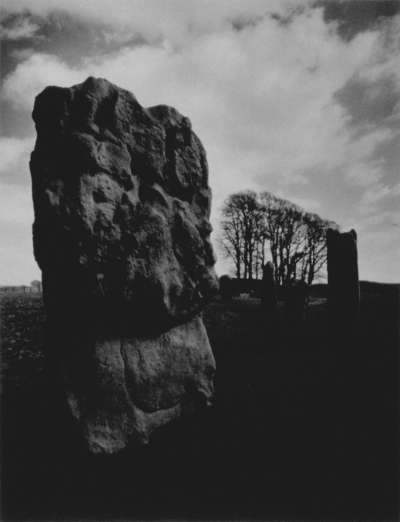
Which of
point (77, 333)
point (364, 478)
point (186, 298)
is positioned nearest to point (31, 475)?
point (77, 333)

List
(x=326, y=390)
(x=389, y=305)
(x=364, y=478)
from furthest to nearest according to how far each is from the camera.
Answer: (x=389, y=305) < (x=326, y=390) < (x=364, y=478)

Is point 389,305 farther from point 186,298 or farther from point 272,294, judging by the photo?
point 186,298

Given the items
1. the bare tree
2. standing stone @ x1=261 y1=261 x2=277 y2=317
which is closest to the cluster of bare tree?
the bare tree

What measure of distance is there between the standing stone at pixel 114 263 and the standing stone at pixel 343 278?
378cm

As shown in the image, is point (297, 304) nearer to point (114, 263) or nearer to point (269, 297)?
point (269, 297)

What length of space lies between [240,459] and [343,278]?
465cm

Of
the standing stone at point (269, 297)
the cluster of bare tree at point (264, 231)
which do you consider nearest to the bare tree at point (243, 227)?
the cluster of bare tree at point (264, 231)

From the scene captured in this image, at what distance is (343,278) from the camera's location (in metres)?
6.41

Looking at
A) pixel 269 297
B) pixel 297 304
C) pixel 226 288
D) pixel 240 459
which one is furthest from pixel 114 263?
pixel 226 288

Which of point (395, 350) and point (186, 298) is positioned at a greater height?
point (186, 298)

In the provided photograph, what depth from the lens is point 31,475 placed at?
7.91ft

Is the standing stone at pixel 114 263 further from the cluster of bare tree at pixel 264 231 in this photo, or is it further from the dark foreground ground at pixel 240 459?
the cluster of bare tree at pixel 264 231

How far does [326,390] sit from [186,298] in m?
2.02

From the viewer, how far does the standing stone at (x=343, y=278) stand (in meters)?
6.26
